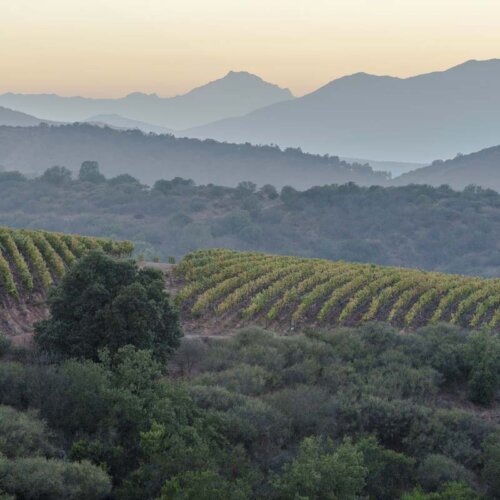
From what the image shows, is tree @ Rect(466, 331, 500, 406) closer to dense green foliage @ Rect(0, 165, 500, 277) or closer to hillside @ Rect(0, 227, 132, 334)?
hillside @ Rect(0, 227, 132, 334)

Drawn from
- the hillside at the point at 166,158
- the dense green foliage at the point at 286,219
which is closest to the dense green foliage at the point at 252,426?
the dense green foliage at the point at 286,219

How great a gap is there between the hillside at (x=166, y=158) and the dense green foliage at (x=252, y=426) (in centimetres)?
15134

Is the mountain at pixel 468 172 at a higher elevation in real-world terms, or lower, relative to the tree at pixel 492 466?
higher

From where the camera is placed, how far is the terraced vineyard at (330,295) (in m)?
21.1

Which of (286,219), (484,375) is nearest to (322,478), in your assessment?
(484,375)

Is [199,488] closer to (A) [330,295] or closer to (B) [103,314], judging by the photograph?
(B) [103,314]

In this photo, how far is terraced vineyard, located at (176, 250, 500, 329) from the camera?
69.3ft

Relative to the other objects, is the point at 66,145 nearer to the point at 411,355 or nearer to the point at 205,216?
the point at 205,216

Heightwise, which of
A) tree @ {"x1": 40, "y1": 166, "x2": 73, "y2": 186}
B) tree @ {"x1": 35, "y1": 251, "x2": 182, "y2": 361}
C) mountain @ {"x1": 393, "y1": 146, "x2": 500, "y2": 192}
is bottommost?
tree @ {"x1": 35, "y1": 251, "x2": 182, "y2": 361}

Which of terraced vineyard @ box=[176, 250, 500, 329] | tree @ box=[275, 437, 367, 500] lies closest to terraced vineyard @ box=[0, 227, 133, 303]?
terraced vineyard @ box=[176, 250, 500, 329]

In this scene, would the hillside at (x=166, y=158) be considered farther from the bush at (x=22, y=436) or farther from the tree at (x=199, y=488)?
the tree at (x=199, y=488)

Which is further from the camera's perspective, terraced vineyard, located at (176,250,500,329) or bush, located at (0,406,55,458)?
terraced vineyard, located at (176,250,500,329)

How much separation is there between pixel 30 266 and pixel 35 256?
0.33 m

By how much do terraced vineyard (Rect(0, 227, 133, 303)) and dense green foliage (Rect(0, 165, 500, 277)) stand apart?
1970 inches
